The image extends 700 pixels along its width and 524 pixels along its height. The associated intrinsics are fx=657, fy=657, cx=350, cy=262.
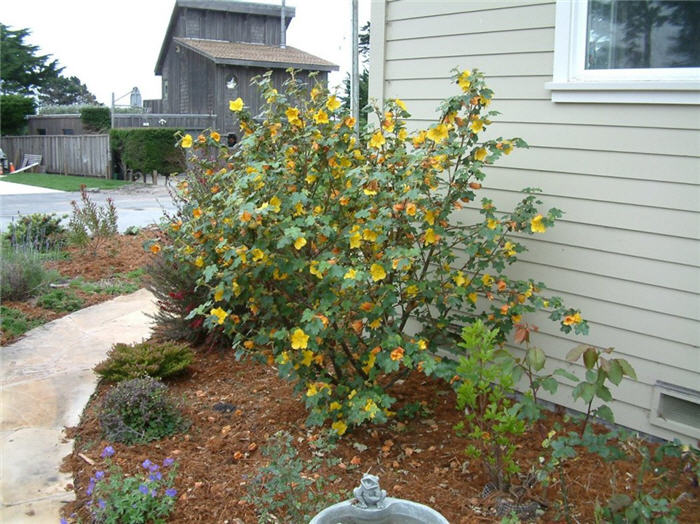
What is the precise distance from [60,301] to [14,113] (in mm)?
24833

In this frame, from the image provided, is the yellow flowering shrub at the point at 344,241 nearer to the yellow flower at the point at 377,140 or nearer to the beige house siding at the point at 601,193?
the yellow flower at the point at 377,140

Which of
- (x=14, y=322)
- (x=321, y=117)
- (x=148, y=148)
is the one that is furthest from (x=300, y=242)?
(x=148, y=148)

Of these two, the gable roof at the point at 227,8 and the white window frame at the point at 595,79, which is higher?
the gable roof at the point at 227,8

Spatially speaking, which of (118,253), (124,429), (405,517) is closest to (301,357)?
(124,429)

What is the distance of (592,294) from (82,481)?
2690mm

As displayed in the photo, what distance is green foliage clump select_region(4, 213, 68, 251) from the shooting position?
763 cm

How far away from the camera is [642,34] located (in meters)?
3.25

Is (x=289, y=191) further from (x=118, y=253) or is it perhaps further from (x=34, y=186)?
(x=34, y=186)

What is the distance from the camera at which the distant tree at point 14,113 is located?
87.4 ft

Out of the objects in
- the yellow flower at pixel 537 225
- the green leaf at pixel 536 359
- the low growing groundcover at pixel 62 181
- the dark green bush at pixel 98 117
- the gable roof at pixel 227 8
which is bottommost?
the green leaf at pixel 536 359

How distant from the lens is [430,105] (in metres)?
4.20

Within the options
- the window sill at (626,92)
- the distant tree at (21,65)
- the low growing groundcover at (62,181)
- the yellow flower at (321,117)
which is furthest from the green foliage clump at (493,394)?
the distant tree at (21,65)

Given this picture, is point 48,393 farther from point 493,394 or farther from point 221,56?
point 221,56

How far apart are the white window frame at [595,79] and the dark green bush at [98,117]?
23.4 metres
